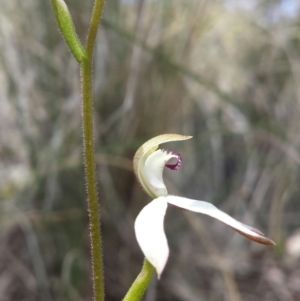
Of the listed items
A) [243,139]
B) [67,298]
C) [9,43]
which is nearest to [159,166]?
[67,298]

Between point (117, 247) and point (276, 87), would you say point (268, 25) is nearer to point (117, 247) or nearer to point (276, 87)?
point (276, 87)

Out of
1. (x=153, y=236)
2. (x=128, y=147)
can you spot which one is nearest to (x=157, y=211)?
(x=153, y=236)

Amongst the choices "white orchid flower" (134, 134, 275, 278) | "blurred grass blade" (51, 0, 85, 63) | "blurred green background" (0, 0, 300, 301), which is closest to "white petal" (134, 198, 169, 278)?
"white orchid flower" (134, 134, 275, 278)

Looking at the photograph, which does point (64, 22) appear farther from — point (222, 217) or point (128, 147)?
point (128, 147)

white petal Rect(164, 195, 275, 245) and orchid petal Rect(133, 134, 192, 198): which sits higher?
orchid petal Rect(133, 134, 192, 198)

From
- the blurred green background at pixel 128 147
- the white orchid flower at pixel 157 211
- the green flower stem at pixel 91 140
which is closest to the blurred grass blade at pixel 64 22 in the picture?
the green flower stem at pixel 91 140

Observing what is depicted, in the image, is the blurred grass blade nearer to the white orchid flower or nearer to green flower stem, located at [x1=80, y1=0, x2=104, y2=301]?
green flower stem, located at [x1=80, y1=0, x2=104, y2=301]
